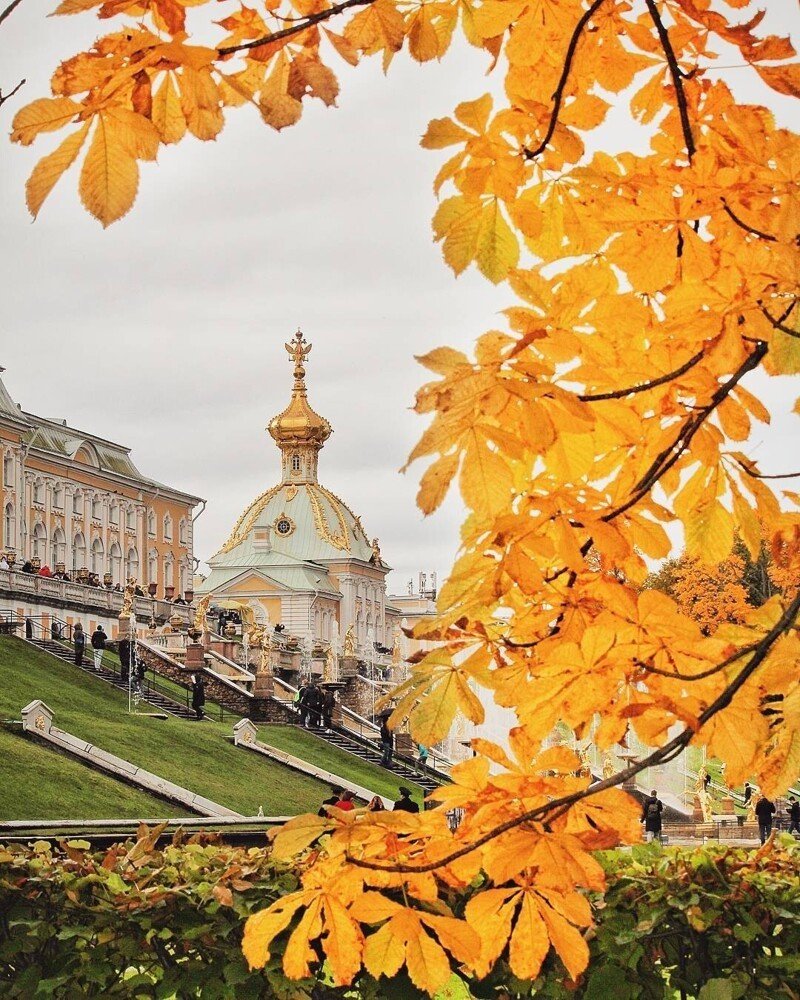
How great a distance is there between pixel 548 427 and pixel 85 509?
74255 mm

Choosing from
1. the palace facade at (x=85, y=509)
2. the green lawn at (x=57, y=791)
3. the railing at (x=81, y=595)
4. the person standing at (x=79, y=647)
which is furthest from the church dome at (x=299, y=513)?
the green lawn at (x=57, y=791)

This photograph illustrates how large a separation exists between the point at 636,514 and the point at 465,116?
0.86 metres

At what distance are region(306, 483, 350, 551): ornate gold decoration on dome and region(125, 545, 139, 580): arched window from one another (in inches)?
912

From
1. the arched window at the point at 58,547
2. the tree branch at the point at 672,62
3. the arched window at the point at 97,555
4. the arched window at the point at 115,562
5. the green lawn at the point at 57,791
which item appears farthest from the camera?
→ the arched window at the point at 115,562

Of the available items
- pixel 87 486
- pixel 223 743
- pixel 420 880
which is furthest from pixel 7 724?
pixel 87 486

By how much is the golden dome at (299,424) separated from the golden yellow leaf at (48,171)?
103 meters

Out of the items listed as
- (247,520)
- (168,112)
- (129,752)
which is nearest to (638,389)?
(168,112)

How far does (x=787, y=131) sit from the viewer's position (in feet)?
9.92

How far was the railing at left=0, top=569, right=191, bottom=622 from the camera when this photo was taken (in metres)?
47.5

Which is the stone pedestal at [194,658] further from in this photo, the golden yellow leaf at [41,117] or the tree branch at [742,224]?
the golden yellow leaf at [41,117]

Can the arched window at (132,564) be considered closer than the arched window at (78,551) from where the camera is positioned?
No

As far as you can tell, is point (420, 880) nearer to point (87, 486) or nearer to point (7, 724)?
point (7, 724)

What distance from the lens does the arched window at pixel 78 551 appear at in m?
74.2

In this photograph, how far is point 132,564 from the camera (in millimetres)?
80125
